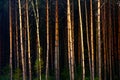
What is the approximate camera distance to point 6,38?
826 inches

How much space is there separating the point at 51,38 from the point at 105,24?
3.56 m

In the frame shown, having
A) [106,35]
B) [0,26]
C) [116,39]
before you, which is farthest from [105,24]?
[0,26]

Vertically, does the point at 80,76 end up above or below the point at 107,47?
below

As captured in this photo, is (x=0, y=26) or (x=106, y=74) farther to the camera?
(x=0, y=26)

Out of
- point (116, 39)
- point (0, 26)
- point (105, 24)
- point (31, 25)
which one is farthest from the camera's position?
point (0, 26)

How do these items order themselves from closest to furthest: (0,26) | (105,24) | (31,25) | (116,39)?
1. (105,24)
2. (116,39)
3. (31,25)
4. (0,26)

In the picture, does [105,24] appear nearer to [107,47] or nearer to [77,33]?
[107,47]

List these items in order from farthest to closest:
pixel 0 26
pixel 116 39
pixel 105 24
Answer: pixel 0 26 → pixel 116 39 → pixel 105 24

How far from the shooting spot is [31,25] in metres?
19.2

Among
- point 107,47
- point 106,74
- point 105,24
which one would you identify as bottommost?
point 106,74

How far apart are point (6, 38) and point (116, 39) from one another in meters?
6.74

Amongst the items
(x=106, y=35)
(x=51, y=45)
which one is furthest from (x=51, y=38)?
(x=106, y=35)

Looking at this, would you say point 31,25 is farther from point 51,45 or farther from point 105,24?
point 105,24

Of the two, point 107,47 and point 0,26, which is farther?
point 0,26
